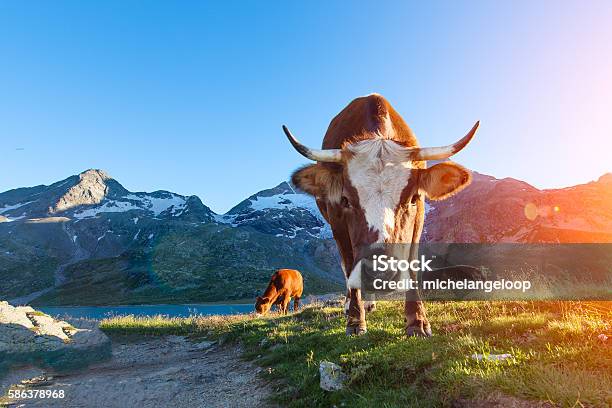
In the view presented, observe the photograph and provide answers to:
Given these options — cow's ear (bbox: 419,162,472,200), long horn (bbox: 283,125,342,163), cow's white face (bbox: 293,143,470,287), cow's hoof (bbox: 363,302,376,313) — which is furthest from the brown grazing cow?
cow's ear (bbox: 419,162,472,200)

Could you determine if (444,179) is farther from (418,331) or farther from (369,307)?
(369,307)

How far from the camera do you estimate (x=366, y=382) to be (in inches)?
193

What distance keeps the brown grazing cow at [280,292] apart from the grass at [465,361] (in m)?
13.8

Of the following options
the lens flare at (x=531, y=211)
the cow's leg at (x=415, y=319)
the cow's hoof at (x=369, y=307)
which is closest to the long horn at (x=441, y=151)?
the cow's leg at (x=415, y=319)

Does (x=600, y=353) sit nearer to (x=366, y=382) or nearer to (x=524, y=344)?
(x=524, y=344)

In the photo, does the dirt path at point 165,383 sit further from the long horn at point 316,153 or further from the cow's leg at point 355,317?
the long horn at point 316,153

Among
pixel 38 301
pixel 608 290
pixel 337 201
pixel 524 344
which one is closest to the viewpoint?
pixel 524 344

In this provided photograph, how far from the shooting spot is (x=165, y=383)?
8023mm

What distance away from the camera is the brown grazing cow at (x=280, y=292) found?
71.8 feet

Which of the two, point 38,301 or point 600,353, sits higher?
point 600,353

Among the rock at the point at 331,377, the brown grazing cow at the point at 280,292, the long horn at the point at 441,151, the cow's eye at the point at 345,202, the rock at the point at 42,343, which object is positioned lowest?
the brown grazing cow at the point at 280,292

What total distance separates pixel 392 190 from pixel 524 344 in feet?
8.95

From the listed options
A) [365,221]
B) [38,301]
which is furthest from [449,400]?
[38,301]

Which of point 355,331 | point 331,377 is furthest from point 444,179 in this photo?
point 331,377
